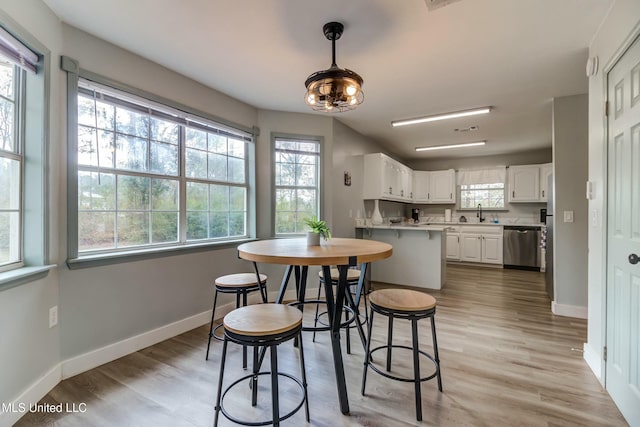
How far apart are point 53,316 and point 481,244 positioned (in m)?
6.54

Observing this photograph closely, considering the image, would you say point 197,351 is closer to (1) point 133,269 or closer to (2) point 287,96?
(1) point 133,269

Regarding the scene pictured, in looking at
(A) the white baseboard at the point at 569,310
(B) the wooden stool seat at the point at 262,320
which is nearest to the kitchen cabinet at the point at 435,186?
(A) the white baseboard at the point at 569,310

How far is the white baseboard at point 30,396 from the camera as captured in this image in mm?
1524

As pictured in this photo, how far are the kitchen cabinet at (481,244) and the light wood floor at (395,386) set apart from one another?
128 inches

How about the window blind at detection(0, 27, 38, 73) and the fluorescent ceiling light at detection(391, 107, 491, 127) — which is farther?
the fluorescent ceiling light at detection(391, 107, 491, 127)

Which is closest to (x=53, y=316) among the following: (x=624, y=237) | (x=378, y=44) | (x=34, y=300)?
(x=34, y=300)

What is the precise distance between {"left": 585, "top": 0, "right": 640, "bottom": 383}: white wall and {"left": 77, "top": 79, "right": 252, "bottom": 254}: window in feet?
10.6

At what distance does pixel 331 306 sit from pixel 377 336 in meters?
1.09

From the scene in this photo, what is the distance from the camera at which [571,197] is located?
3.14 m

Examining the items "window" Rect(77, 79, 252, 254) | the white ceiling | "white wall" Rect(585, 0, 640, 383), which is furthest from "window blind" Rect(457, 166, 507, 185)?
"window" Rect(77, 79, 252, 254)

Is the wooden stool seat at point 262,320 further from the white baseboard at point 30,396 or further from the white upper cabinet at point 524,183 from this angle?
the white upper cabinet at point 524,183

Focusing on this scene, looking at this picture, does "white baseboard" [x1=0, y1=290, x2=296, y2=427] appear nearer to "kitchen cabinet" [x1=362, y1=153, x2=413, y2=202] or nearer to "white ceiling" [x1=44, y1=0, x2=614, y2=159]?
"white ceiling" [x1=44, y1=0, x2=614, y2=159]

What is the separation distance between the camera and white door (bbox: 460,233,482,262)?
6.03m

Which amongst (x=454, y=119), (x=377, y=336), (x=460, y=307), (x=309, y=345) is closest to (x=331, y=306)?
(x=309, y=345)
